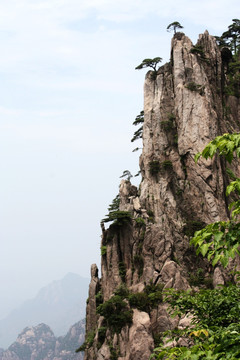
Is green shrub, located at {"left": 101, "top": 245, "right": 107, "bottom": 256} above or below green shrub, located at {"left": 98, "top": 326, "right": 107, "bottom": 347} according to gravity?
above

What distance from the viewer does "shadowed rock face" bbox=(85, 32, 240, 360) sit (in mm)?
36250

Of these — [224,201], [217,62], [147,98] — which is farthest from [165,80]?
[224,201]

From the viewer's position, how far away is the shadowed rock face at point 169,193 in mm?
36250

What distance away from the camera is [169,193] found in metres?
43.8

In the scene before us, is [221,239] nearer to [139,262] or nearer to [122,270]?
[139,262]

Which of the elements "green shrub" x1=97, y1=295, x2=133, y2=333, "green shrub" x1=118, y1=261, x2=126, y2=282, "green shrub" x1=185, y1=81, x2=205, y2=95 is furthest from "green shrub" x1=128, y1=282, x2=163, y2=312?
"green shrub" x1=185, y1=81, x2=205, y2=95

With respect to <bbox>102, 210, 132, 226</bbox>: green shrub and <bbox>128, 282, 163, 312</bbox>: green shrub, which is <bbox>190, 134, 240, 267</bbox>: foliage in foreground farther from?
<bbox>102, 210, 132, 226</bbox>: green shrub

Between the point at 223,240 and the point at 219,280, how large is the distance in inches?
1334

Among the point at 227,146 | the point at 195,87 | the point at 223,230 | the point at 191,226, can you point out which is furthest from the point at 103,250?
the point at 227,146

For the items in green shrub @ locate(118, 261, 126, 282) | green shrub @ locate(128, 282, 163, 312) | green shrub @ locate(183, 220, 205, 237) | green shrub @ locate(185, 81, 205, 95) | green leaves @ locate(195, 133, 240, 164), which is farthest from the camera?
green shrub @ locate(185, 81, 205, 95)

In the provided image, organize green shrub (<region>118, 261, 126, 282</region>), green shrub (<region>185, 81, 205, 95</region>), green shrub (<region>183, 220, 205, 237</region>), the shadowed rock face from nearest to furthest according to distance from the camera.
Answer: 1. the shadowed rock face
2. green shrub (<region>118, 261, 126, 282</region>)
3. green shrub (<region>183, 220, 205, 237</region>)
4. green shrub (<region>185, 81, 205, 95</region>)

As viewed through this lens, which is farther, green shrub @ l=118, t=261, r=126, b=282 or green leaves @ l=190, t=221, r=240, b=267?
green shrub @ l=118, t=261, r=126, b=282

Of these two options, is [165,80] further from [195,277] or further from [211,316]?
[211,316]

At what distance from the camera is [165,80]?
49969mm
